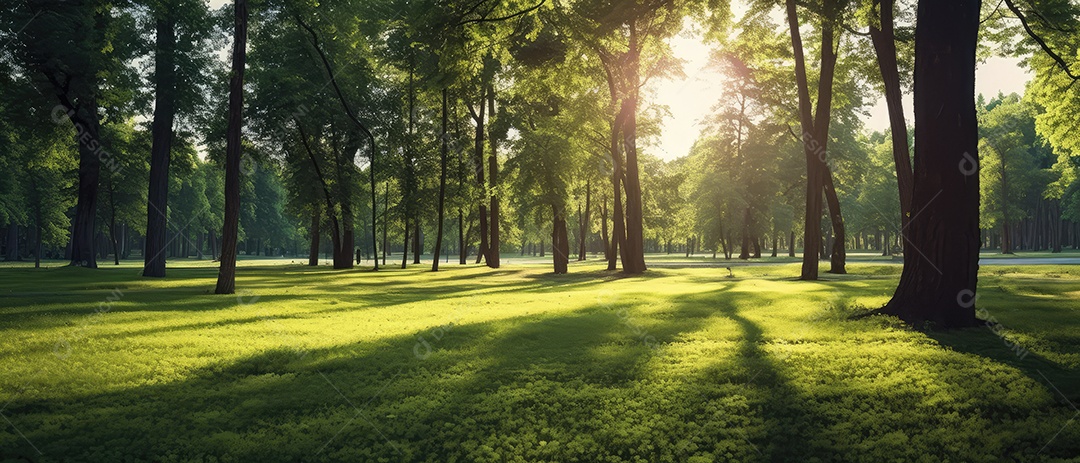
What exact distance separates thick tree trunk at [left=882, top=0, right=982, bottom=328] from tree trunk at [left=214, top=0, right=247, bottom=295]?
62.2ft

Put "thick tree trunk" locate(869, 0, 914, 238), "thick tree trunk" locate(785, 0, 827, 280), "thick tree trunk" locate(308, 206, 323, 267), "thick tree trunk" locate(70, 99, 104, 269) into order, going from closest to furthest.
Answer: "thick tree trunk" locate(869, 0, 914, 238) < "thick tree trunk" locate(785, 0, 827, 280) < "thick tree trunk" locate(70, 99, 104, 269) < "thick tree trunk" locate(308, 206, 323, 267)

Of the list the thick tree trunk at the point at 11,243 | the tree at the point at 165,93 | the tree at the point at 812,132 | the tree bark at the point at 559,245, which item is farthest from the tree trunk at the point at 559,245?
the thick tree trunk at the point at 11,243

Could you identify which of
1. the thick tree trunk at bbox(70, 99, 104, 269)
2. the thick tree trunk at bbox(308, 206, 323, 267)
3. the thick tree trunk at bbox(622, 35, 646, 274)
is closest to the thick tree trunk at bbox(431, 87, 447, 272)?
the thick tree trunk at bbox(308, 206, 323, 267)

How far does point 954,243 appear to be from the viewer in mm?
10523

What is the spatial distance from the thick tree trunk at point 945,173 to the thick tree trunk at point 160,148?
30192mm

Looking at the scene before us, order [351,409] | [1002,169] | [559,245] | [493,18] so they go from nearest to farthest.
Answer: [351,409]
[493,18]
[559,245]
[1002,169]

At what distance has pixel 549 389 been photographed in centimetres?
802

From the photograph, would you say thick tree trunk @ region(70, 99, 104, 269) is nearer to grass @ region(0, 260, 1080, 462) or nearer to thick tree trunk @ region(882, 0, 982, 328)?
grass @ region(0, 260, 1080, 462)

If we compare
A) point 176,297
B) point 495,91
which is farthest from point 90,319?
point 495,91

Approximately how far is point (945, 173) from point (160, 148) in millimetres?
31505

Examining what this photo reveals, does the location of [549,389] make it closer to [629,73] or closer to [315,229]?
[629,73]

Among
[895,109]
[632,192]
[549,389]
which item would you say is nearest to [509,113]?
[632,192]

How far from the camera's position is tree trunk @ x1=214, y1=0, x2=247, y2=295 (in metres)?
19.8

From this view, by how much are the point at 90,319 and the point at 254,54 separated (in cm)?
3547
